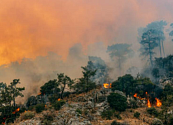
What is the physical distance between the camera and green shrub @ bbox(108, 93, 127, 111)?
43.7m

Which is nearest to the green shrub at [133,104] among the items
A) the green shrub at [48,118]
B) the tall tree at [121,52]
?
the green shrub at [48,118]

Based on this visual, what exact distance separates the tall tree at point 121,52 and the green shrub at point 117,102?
50.7 metres

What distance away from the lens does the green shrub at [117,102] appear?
43.7 m

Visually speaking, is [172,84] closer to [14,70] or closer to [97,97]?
[97,97]

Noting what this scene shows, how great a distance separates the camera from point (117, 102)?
44.4 m

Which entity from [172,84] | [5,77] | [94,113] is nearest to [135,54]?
[172,84]

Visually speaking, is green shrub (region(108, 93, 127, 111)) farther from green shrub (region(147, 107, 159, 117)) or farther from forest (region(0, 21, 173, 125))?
green shrub (region(147, 107, 159, 117))

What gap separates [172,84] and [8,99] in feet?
211

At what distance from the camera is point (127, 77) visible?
5919 centimetres

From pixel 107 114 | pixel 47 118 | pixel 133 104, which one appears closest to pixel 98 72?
pixel 133 104

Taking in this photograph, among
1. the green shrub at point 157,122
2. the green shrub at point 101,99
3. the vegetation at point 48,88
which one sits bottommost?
the green shrub at point 157,122

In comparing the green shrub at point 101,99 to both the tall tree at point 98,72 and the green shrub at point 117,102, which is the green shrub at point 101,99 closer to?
the green shrub at point 117,102

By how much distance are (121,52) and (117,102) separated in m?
61.6

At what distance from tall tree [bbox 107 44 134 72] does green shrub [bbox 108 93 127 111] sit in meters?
50.7
